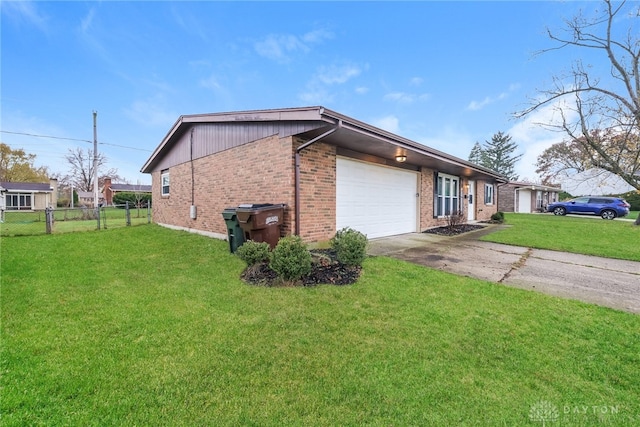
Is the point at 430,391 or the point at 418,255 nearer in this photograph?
the point at 430,391

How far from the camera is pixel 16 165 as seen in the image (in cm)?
3622

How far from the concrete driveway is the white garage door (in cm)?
88

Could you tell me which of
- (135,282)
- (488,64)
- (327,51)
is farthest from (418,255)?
(327,51)

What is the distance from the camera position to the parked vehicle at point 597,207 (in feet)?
65.4

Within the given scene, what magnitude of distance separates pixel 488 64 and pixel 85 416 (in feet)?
46.5

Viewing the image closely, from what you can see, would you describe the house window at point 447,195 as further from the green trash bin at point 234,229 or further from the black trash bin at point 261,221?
the green trash bin at point 234,229

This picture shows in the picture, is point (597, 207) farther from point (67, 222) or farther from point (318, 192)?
point (67, 222)

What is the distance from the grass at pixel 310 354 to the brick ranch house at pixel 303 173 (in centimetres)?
268

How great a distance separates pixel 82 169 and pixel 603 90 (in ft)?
173

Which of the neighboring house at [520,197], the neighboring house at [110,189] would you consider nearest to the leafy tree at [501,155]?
the neighboring house at [520,197]

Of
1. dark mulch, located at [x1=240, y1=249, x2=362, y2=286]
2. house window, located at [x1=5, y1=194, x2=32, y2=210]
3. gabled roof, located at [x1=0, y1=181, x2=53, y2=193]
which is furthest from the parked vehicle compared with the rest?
Result: house window, located at [x1=5, y1=194, x2=32, y2=210]

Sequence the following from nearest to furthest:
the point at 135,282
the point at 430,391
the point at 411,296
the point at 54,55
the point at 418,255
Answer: the point at 430,391 < the point at 411,296 < the point at 135,282 < the point at 418,255 < the point at 54,55

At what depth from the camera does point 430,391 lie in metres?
2.10

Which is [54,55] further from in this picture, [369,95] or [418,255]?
[418,255]
